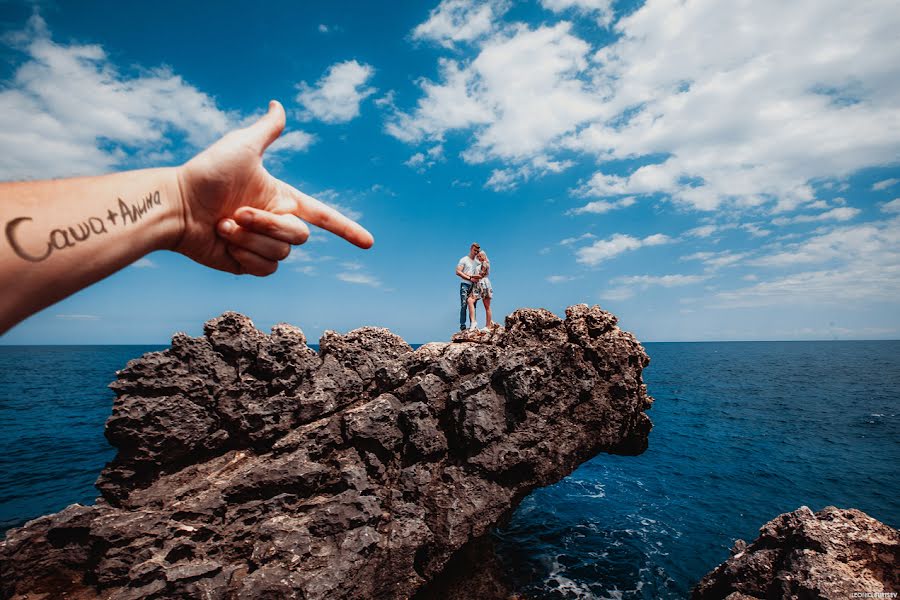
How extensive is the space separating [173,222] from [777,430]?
5432cm

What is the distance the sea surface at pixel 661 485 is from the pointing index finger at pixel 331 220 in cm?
1503

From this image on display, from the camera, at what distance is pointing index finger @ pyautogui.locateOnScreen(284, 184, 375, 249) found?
3094 mm

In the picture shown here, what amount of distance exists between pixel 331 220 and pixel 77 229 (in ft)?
4.91

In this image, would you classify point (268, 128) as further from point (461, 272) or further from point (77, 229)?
point (461, 272)

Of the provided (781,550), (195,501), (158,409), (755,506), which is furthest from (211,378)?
(755,506)

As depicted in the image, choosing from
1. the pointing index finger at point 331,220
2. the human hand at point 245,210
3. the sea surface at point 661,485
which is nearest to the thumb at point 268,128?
the human hand at point 245,210

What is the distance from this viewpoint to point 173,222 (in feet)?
8.68

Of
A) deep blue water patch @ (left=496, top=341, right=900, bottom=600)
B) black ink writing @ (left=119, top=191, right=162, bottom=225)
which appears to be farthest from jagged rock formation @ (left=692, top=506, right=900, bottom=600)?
black ink writing @ (left=119, top=191, right=162, bottom=225)

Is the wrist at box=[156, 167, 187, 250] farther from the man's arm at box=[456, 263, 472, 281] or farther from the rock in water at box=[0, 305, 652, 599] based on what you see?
the man's arm at box=[456, 263, 472, 281]

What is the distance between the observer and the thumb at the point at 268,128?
3006 millimetres

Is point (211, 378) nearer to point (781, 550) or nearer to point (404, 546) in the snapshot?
point (404, 546)

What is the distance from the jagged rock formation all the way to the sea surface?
5.87 metres

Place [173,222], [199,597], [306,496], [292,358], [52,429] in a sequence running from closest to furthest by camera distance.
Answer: [173,222] → [199,597] → [306,496] → [292,358] → [52,429]

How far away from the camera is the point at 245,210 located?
2.81 meters
